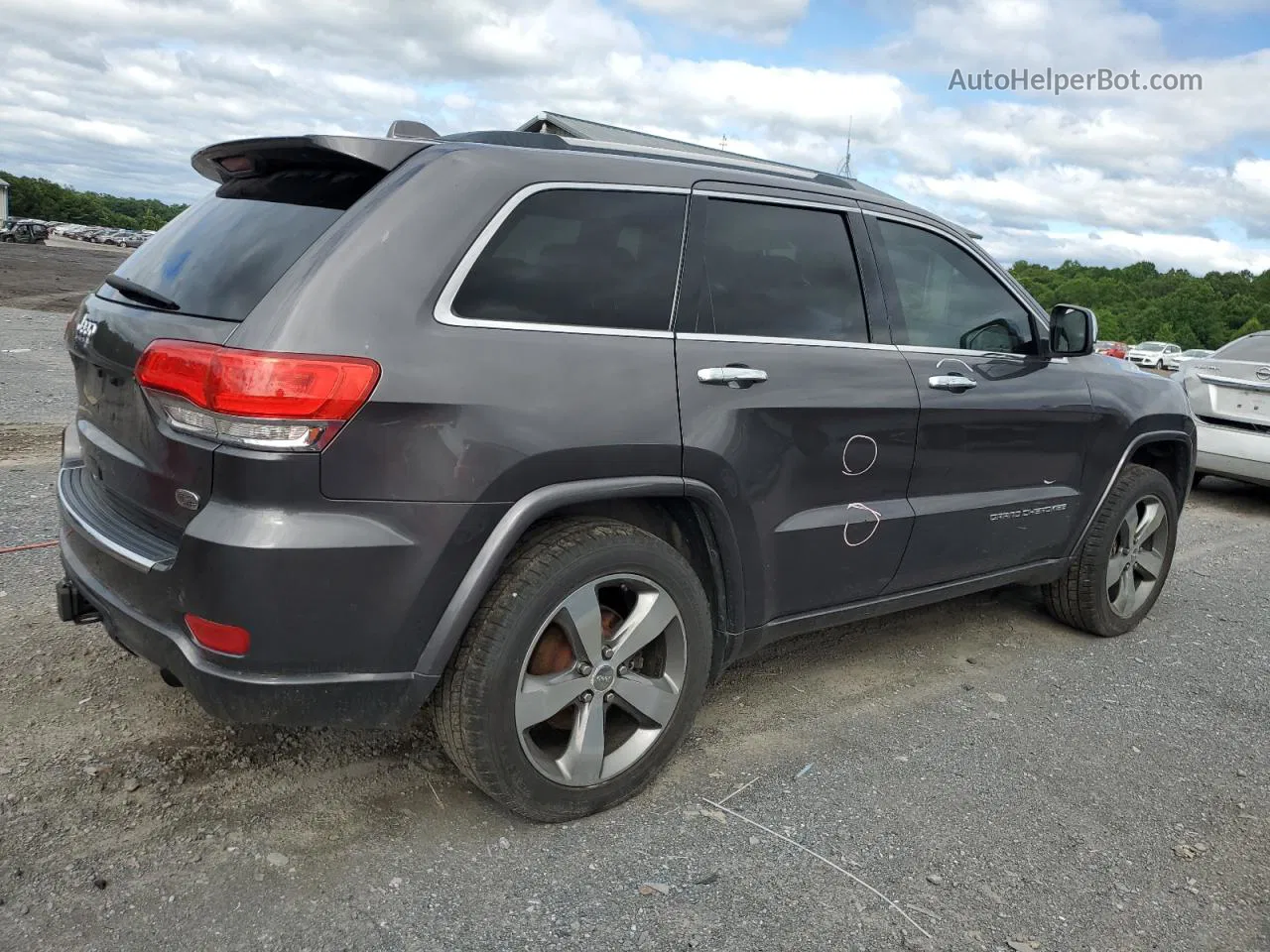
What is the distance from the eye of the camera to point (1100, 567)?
468 centimetres

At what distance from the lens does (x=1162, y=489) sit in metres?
4.91

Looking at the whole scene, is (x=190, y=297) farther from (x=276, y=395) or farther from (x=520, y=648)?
(x=520, y=648)

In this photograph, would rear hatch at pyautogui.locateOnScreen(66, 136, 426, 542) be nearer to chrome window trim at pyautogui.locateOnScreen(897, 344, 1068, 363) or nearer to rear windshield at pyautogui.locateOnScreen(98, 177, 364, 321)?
rear windshield at pyautogui.locateOnScreen(98, 177, 364, 321)

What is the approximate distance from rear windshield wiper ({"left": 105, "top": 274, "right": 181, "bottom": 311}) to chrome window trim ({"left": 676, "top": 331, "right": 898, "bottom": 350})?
4.45 feet

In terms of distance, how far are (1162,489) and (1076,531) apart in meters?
0.70

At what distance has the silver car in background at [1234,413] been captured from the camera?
26.8 feet

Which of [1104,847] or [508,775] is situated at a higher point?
[508,775]

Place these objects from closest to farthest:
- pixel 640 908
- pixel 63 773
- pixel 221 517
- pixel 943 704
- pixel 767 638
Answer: pixel 221 517 < pixel 640 908 < pixel 63 773 < pixel 767 638 < pixel 943 704

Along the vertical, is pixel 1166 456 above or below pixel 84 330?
below

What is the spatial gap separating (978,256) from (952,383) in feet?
2.18

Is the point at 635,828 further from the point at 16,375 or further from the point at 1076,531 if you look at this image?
the point at 16,375

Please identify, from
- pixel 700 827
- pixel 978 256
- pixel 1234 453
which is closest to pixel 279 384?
pixel 700 827

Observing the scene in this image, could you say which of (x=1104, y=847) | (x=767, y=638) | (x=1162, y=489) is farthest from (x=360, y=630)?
(x=1162, y=489)

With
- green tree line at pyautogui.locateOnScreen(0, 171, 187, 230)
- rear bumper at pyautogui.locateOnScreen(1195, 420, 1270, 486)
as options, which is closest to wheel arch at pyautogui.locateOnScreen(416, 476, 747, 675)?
rear bumper at pyautogui.locateOnScreen(1195, 420, 1270, 486)
